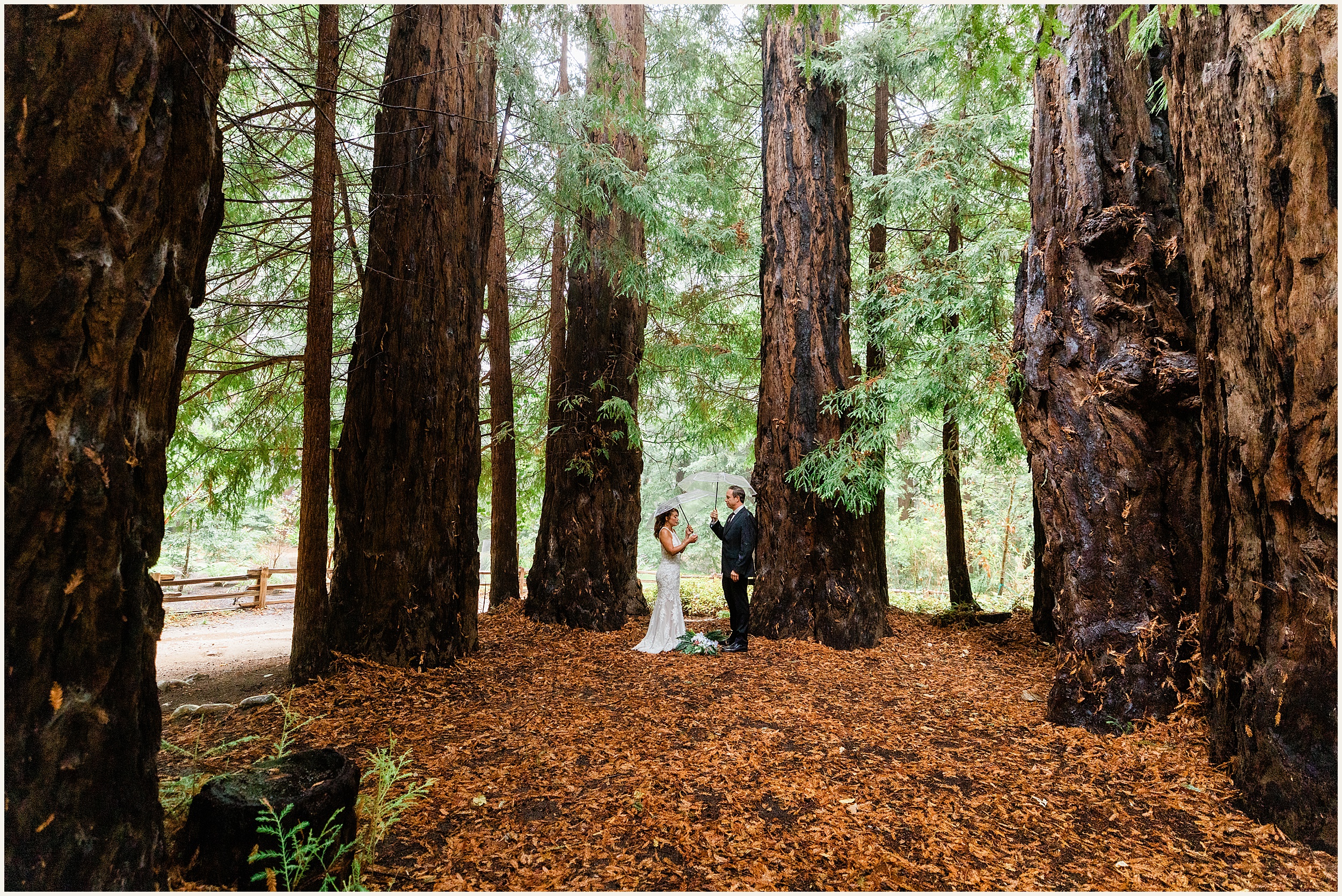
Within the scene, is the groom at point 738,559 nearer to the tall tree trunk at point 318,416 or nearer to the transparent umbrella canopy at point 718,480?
the transparent umbrella canopy at point 718,480

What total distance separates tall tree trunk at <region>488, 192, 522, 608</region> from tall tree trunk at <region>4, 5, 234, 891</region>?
244 inches

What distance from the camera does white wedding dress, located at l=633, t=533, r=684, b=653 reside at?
6.54m

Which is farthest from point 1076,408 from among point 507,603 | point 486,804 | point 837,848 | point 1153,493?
point 507,603

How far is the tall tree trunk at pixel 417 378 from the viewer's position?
500cm

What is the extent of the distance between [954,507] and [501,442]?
20.3 ft

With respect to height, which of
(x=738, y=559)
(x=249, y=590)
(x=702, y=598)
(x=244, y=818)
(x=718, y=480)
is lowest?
(x=249, y=590)

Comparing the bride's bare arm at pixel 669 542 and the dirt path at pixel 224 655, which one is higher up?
the bride's bare arm at pixel 669 542

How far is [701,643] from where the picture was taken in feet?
20.9

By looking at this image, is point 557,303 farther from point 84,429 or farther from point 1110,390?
point 84,429

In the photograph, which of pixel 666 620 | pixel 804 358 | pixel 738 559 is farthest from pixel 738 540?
pixel 804 358

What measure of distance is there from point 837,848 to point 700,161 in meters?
7.51

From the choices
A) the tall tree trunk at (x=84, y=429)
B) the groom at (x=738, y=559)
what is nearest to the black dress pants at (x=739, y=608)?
the groom at (x=738, y=559)

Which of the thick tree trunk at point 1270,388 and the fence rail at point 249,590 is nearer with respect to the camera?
the thick tree trunk at point 1270,388

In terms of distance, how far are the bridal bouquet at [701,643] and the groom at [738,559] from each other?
112mm
